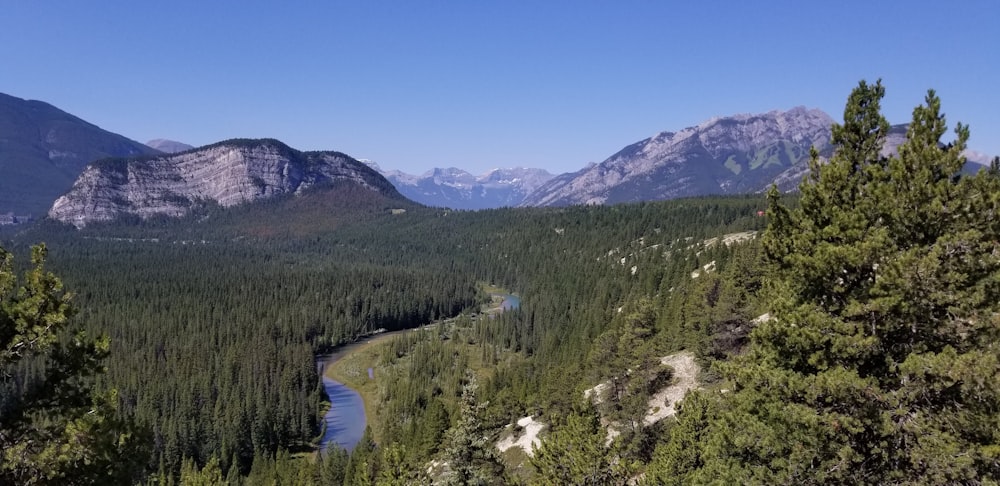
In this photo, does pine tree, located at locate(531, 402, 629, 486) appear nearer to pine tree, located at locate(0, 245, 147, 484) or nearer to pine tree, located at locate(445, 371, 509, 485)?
pine tree, located at locate(445, 371, 509, 485)

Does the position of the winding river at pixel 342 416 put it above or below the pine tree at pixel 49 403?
below

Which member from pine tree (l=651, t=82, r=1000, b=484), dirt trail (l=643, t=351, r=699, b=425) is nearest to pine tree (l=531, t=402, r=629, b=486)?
pine tree (l=651, t=82, r=1000, b=484)

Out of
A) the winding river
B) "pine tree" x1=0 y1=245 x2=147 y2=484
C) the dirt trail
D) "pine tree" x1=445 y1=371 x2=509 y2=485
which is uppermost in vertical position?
"pine tree" x1=0 y1=245 x2=147 y2=484

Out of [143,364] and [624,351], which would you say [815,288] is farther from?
[143,364]

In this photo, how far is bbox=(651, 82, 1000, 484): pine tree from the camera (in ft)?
47.1

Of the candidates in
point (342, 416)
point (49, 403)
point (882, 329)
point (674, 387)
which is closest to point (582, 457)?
point (882, 329)

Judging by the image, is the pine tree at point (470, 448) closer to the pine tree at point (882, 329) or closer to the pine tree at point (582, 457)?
the pine tree at point (582, 457)

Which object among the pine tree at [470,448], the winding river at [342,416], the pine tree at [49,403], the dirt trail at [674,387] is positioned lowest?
the winding river at [342,416]

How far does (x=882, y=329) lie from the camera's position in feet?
51.3

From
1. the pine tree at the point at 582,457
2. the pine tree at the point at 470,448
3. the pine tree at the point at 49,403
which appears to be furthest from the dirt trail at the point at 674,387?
the pine tree at the point at 49,403

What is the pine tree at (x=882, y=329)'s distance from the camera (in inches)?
565

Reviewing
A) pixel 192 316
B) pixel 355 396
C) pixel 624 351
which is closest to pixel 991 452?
pixel 624 351

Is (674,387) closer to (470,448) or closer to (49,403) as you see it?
(470,448)

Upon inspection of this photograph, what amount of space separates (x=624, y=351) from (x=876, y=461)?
4657 cm
